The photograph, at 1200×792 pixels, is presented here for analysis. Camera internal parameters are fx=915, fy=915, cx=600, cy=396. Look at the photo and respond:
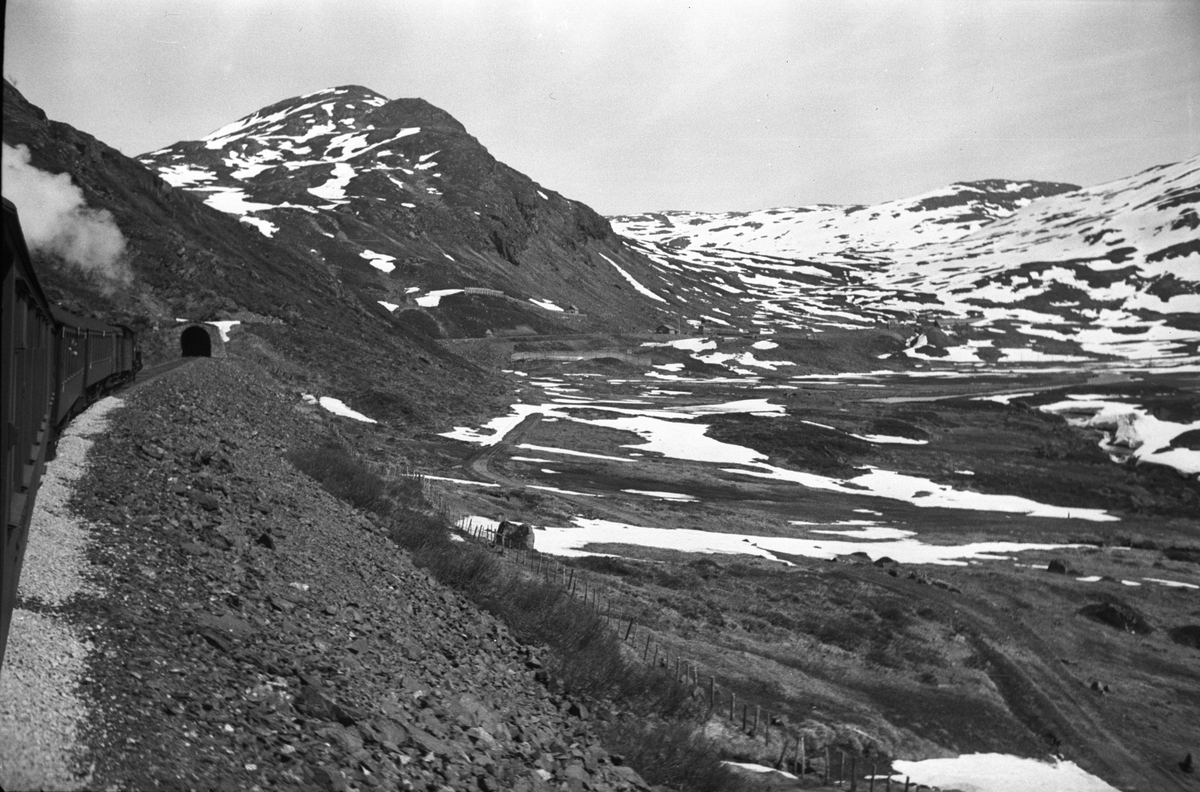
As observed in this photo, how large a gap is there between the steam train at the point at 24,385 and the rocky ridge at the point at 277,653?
84 centimetres

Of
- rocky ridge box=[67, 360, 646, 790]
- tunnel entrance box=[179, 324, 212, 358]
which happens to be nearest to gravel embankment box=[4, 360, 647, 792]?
rocky ridge box=[67, 360, 646, 790]

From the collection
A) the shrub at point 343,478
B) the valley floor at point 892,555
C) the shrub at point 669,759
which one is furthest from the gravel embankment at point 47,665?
the valley floor at point 892,555

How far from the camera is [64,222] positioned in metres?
55.7

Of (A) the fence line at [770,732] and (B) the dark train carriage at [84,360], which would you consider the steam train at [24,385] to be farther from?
(A) the fence line at [770,732]

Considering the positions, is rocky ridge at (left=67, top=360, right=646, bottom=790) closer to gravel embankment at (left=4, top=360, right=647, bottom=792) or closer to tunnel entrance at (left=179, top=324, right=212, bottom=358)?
gravel embankment at (left=4, top=360, right=647, bottom=792)

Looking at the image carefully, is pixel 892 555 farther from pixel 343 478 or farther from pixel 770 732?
pixel 343 478

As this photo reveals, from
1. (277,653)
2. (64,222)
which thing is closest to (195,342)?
(64,222)

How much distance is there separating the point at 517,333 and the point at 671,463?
235ft

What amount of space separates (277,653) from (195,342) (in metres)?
47.5

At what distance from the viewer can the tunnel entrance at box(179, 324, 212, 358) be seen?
5138 cm

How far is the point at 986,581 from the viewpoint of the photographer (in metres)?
39.5

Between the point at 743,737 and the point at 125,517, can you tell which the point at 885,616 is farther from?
the point at 125,517

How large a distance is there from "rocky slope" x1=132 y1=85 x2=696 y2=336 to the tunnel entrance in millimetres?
68385

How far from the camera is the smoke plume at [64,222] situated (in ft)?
175
